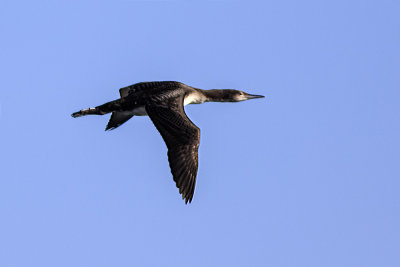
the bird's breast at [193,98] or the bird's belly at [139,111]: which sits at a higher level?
the bird's breast at [193,98]

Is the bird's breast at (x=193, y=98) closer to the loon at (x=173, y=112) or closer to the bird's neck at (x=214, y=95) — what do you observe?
the loon at (x=173, y=112)

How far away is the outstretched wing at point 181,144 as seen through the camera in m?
19.6

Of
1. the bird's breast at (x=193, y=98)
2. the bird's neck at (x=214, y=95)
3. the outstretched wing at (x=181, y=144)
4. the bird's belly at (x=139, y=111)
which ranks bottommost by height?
the outstretched wing at (x=181, y=144)

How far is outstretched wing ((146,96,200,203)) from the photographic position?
771 inches

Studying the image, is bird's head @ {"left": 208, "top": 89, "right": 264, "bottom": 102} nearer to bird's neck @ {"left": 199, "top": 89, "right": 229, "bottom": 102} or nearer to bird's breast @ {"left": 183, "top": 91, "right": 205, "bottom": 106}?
bird's neck @ {"left": 199, "top": 89, "right": 229, "bottom": 102}

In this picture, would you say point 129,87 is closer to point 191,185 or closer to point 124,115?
point 124,115

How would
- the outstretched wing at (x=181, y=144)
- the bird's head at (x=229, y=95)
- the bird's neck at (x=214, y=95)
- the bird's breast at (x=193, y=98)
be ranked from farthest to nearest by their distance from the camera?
1. the bird's head at (x=229, y=95)
2. the bird's neck at (x=214, y=95)
3. the bird's breast at (x=193, y=98)
4. the outstretched wing at (x=181, y=144)

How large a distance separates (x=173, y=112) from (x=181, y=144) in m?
1.17

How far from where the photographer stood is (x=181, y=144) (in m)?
19.8

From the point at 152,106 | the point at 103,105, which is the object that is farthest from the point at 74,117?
the point at 152,106

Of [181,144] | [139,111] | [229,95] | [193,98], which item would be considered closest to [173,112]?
[181,144]

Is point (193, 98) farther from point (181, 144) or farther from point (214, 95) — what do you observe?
point (181, 144)

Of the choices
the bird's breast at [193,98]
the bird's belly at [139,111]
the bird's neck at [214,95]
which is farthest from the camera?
the bird's neck at [214,95]

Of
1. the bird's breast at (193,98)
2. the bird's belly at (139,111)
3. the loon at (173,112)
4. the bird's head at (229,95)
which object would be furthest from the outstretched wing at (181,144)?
the bird's head at (229,95)
